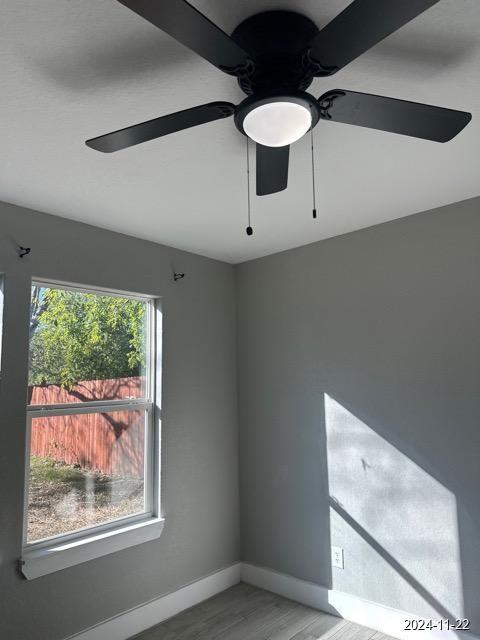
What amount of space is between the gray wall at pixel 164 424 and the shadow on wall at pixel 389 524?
91 cm

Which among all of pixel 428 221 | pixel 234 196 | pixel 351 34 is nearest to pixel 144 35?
pixel 351 34

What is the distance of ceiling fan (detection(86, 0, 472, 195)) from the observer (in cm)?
110

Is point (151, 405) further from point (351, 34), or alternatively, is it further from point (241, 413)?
point (351, 34)

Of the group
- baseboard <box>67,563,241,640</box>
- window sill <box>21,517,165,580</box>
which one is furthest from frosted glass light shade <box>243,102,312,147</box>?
baseboard <box>67,563,241,640</box>

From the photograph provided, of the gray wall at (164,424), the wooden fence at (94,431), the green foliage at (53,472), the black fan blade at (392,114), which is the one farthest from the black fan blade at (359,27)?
the green foliage at (53,472)

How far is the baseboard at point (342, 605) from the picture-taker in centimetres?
267

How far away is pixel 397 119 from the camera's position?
1.43 m

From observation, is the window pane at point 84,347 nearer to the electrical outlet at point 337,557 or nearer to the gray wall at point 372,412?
the gray wall at point 372,412

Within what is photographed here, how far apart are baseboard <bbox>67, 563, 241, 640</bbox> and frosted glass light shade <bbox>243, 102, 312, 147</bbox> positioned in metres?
2.79

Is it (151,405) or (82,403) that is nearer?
(82,403)

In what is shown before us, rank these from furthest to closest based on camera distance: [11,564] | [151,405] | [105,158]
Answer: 1. [151,405]
2. [11,564]
3. [105,158]

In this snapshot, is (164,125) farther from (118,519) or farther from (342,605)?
(342,605)

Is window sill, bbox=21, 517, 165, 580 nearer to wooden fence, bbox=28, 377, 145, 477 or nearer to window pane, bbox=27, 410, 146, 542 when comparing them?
window pane, bbox=27, 410, 146, 542

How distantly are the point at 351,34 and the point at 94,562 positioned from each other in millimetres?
2905
